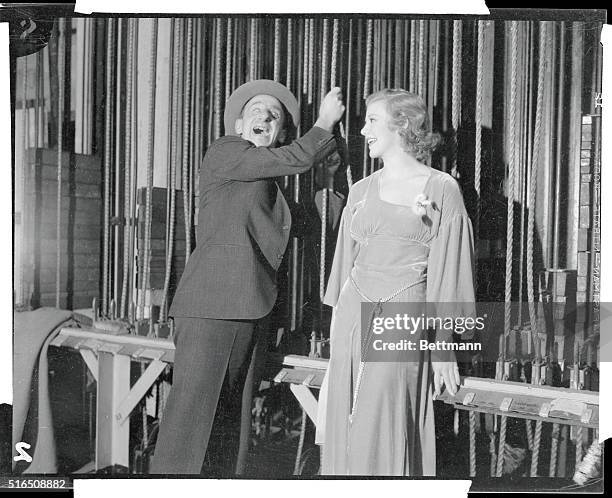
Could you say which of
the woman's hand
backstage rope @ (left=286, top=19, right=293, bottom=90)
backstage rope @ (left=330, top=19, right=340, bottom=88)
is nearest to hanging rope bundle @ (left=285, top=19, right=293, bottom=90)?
backstage rope @ (left=286, top=19, right=293, bottom=90)

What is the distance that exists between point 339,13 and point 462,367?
937mm

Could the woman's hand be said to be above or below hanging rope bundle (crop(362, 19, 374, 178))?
below

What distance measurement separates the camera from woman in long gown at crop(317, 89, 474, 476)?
1733mm

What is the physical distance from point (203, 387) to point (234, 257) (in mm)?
335

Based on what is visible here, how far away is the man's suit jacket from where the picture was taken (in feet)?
5.77

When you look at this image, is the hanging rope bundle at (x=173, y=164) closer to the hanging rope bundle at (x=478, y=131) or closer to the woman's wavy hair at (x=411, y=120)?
the woman's wavy hair at (x=411, y=120)

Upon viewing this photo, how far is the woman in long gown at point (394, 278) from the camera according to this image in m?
1.73

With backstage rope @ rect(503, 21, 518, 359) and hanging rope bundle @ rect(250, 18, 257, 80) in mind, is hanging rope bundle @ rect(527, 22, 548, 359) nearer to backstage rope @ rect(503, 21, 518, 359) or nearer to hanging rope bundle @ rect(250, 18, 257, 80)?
backstage rope @ rect(503, 21, 518, 359)

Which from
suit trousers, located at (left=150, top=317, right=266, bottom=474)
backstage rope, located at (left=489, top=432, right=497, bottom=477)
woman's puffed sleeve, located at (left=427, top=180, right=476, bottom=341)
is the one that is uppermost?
woman's puffed sleeve, located at (left=427, top=180, right=476, bottom=341)

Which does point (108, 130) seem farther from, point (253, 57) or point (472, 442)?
point (472, 442)

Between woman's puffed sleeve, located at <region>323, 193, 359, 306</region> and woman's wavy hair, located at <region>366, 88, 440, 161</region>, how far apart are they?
199 mm

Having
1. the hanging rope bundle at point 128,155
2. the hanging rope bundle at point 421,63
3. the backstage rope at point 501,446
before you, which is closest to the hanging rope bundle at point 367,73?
the hanging rope bundle at point 421,63

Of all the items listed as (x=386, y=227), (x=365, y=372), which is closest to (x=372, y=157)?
(x=386, y=227)

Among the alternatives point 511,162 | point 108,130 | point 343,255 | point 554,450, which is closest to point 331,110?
point 343,255
